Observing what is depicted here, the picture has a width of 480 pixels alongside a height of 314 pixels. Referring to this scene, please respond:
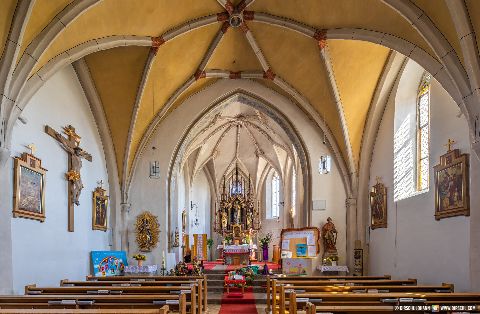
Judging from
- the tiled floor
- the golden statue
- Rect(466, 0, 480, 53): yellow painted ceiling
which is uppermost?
Rect(466, 0, 480, 53): yellow painted ceiling

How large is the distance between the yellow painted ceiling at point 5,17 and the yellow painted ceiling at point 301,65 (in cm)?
679

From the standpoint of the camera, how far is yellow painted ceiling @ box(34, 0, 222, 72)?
33.3ft

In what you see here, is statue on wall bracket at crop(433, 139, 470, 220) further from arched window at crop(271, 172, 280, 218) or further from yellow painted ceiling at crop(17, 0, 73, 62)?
arched window at crop(271, 172, 280, 218)

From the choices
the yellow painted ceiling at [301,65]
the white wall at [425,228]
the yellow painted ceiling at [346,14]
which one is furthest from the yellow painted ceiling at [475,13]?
the yellow painted ceiling at [301,65]

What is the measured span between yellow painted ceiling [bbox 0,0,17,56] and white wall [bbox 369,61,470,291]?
26.7 ft

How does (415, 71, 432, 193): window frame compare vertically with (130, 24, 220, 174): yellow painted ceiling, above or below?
below

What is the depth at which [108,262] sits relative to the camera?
47.7 ft

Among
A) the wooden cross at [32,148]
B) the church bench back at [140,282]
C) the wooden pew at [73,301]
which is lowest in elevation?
the church bench back at [140,282]

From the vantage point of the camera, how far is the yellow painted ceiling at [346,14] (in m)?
10.3

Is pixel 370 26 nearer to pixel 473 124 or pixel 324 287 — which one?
pixel 473 124

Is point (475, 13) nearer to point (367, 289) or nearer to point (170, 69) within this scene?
point (367, 289)

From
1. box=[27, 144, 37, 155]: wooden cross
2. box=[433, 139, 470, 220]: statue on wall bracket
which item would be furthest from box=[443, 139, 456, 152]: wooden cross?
box=[27, 144, 37, 155]: wooden cross

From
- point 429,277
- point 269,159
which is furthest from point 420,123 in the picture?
point 269,159

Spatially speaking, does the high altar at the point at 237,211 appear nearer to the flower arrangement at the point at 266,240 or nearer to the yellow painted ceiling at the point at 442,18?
the flower arrangement at the point at 266,240
